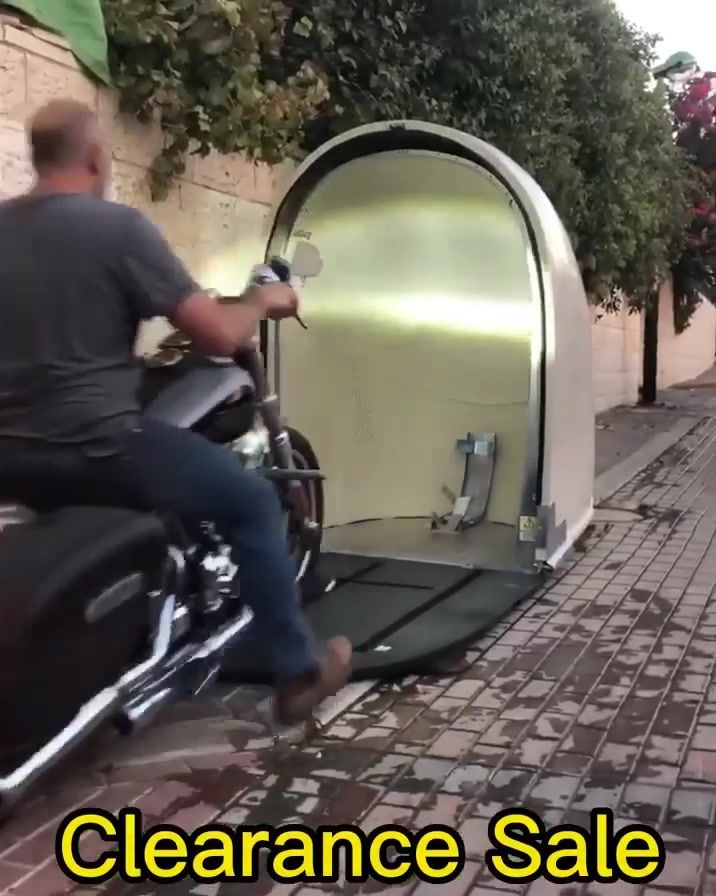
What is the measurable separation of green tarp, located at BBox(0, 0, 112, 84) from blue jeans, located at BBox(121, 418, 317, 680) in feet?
8.40

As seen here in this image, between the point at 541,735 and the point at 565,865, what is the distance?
2.72 feet

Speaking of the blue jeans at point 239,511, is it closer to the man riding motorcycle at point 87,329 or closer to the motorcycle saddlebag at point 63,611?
the man riding motorcycle at point 87,329

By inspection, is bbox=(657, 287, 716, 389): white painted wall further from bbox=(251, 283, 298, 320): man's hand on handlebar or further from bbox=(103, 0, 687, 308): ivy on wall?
bbox=(251, 283, 298, 320): man's hand on handlebar

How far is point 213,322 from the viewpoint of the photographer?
2977 mm

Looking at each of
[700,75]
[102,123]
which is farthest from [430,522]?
[700,75]

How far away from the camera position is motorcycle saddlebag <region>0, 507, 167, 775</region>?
8.44 feet

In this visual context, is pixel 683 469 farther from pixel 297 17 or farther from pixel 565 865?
pixel 565 865

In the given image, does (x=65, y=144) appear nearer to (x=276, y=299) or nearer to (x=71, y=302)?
(x=71, y=302)

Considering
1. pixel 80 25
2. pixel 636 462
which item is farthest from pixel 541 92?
pixel 80 25

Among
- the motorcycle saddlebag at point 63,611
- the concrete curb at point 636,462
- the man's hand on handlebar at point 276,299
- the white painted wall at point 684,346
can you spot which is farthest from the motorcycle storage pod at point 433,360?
the white painted wall at point 684,346

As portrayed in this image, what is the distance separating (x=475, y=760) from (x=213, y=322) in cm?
163

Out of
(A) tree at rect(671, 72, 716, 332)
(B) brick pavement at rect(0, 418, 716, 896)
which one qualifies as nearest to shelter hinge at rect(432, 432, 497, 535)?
(B) brick pavement at rect(0, 418, 716, 896)

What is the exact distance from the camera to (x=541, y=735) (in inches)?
144

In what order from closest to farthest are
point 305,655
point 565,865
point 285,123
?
point 565,865 → point 305,655 → point 285,123
